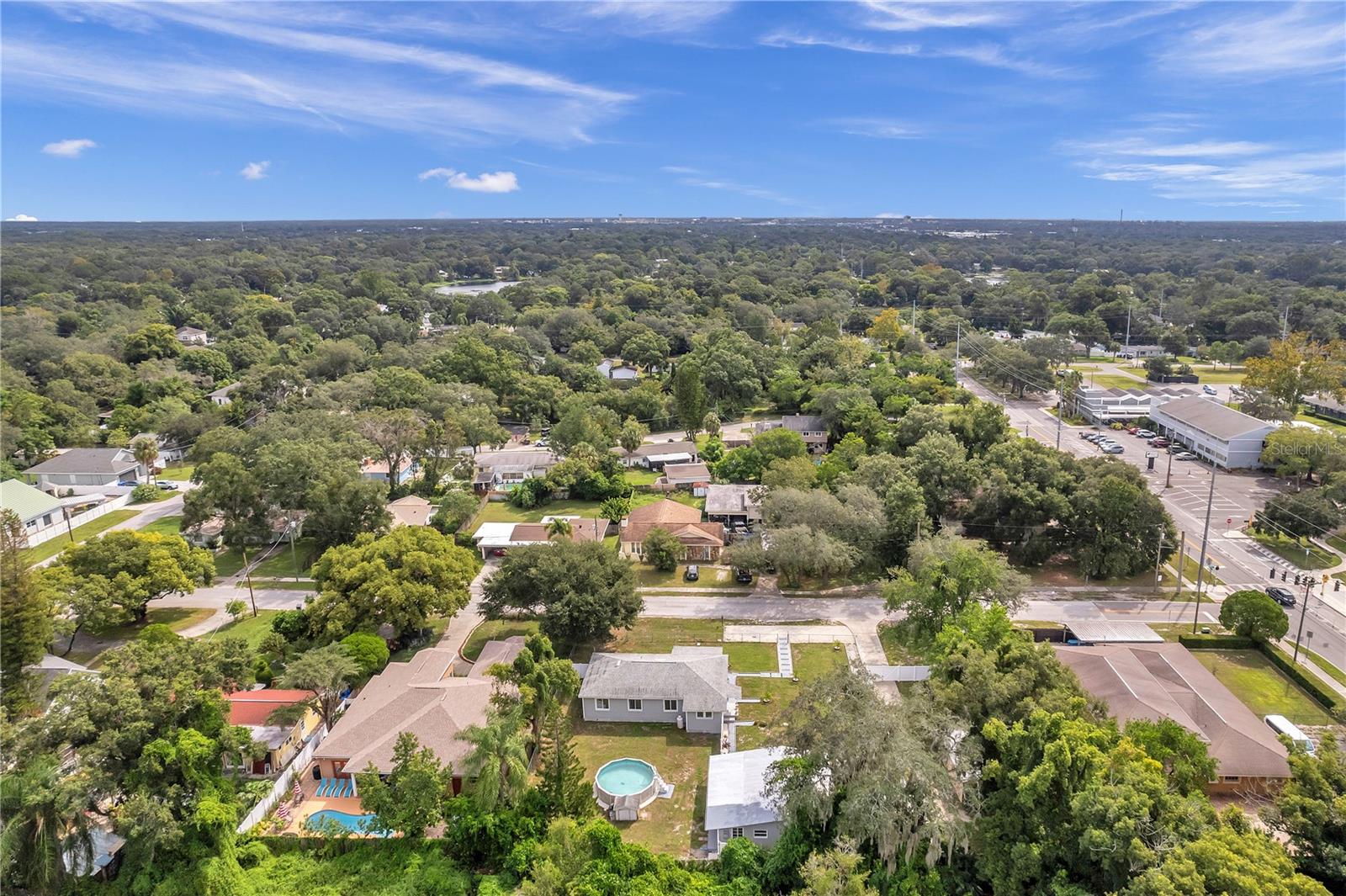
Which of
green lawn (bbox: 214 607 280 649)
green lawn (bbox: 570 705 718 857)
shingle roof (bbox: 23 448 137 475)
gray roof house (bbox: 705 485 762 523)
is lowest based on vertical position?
green lawn (bbox: 570 705 718 857)

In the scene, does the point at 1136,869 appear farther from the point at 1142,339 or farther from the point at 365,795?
the point at 1142,339

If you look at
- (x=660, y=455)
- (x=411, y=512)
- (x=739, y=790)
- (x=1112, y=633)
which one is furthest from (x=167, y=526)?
(x=1112, y=633)

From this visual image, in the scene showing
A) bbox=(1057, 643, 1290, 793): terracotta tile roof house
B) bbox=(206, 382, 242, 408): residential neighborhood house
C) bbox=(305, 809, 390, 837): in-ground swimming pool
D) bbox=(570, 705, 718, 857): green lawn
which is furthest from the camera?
bbox=(206, 382, 242, 408): residential neighborhood house

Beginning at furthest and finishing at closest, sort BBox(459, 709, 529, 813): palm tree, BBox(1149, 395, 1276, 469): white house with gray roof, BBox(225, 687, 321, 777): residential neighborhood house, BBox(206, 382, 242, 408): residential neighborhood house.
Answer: BBox(206, 382, 242, 408): residential neighborhood house, BBox(1149, 395, 1276, 469): white house with gray roof, BBox(225, 687, 321, 777): residential neighborhood house, BBox(459, 709, 529, 813): palm tree

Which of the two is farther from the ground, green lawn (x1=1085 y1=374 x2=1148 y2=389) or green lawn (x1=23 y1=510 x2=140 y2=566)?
green lawn (x1=1085 y1=374 x2=1148 y2=389)

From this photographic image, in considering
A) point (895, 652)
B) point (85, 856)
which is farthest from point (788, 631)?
point (85, 856)

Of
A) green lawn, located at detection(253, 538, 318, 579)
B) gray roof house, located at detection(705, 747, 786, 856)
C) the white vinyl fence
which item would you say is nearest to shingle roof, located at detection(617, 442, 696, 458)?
green lawn, located at detection(253, 538, 318, 579)

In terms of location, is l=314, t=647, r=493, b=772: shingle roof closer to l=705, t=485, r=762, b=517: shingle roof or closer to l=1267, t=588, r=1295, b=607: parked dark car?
l=705, t=485, r=762, b=517: shingle roof

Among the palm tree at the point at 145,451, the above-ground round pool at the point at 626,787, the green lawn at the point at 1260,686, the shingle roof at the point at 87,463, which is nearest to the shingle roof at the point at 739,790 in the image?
the above-ground round pool at the point at 626,787

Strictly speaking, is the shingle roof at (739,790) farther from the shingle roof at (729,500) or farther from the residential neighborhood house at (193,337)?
the residential neighborhood house at (193,337)
